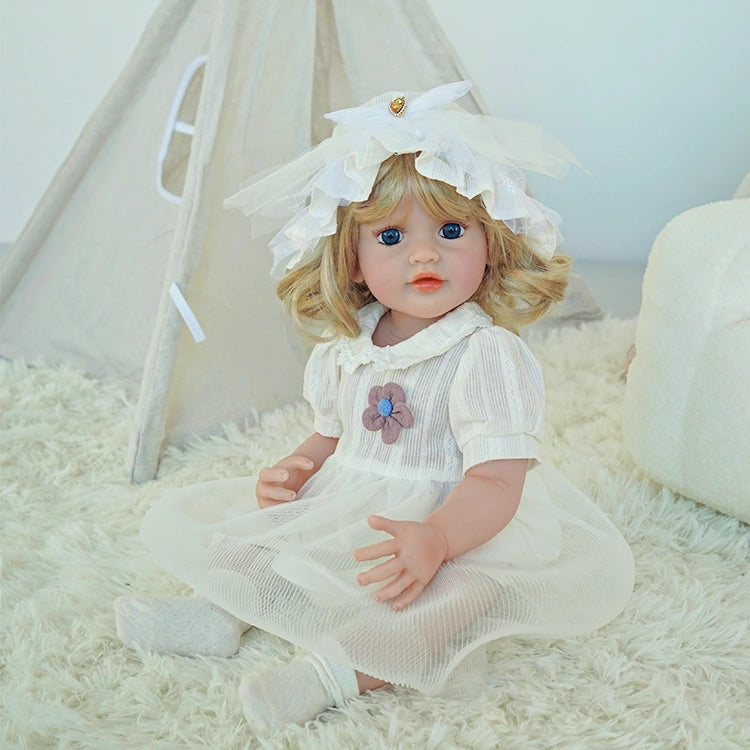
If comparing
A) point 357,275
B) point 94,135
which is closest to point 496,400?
point 357,275

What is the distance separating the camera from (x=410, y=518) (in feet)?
3.10

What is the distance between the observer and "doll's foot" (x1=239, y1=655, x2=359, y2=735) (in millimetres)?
840

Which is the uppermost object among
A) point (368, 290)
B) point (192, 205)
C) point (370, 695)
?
point (192, 205)

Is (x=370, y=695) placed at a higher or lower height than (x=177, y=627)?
lower

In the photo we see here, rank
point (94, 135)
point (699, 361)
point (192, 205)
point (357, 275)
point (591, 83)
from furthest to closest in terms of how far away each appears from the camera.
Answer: point (591, 83) < point (94, 135) < point (192, 205) < point (699, 361) < point (357, 275)

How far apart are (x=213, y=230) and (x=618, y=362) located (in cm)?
81

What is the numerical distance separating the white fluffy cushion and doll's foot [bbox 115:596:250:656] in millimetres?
624

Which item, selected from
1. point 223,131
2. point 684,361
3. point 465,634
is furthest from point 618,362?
point 465,634

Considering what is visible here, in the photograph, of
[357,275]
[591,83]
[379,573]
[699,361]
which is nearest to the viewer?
[379,573]

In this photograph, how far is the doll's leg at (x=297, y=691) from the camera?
2.76 ft

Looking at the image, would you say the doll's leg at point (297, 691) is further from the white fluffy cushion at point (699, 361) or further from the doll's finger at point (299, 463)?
the white fluffy cushion at point (699, 361)

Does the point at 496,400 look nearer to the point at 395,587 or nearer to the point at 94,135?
the point at 395,587

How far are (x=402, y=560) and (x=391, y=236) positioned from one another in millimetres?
337

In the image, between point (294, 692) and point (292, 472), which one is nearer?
point (294, 692)
